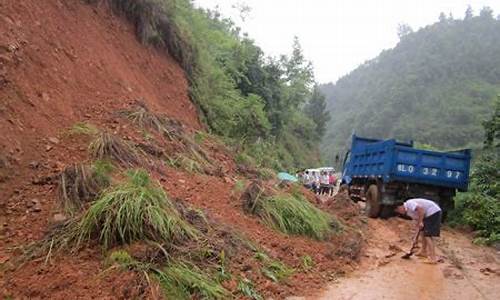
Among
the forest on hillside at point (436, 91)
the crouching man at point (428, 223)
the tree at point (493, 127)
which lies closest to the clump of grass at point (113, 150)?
the crouching man at point (428, 223)

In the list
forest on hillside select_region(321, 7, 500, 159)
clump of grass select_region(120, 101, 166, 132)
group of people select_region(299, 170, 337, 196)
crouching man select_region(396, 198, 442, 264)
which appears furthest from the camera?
forest on hillside select_region(321, 7, 500, 159)

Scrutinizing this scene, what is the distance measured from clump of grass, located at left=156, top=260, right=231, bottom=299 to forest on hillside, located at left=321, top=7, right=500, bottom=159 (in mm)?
47100

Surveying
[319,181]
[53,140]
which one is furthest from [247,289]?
[319,181]

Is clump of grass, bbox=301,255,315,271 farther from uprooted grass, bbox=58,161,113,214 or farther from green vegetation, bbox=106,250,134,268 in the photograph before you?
uprooted grass, bbox=58,161,113,214

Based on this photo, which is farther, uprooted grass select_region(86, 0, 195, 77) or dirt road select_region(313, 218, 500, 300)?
uprooted grass select_region(86, 0, 195, 77)

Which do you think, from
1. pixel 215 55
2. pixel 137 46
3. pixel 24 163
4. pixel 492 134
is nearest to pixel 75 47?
pixel 137 46

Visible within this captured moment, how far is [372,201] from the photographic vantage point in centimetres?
1294

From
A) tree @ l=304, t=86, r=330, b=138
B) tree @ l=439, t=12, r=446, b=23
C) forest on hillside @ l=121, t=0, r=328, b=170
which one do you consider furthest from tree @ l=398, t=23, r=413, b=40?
forest on hillside @ l=121, t=0, r=328, b=170

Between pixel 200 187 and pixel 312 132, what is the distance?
48780 millimetres

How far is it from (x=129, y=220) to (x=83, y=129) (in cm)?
268

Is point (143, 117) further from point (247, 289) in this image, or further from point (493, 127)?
point (493, 127)

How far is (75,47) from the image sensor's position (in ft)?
32.0

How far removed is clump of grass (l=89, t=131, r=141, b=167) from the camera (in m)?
7.11

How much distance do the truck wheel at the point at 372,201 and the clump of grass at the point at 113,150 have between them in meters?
7.19
